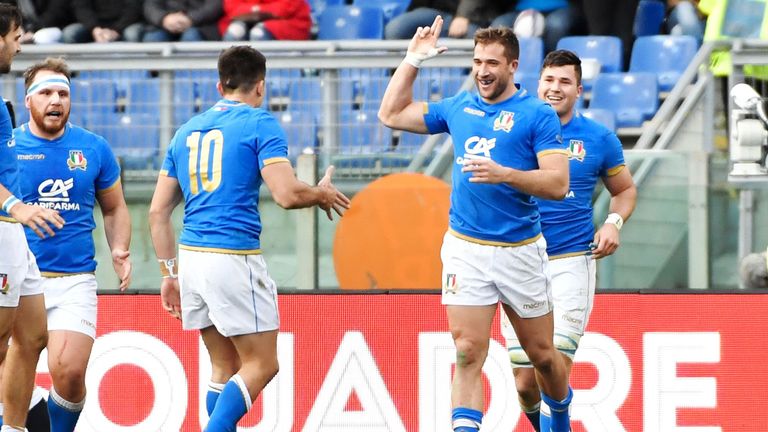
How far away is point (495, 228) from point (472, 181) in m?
0.64

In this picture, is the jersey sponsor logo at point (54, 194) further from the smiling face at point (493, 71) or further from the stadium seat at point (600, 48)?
the stadium seat at point (600, 48)

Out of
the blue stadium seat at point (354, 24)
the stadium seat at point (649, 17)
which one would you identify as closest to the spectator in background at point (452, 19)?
the blue stadium seat at point (354, 24)

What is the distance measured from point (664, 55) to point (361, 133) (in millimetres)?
2707

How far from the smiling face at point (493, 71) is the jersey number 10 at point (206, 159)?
134cm

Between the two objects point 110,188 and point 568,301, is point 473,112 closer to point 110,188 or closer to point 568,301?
point 568,301

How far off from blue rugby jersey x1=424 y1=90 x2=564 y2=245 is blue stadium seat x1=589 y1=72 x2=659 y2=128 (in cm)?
409

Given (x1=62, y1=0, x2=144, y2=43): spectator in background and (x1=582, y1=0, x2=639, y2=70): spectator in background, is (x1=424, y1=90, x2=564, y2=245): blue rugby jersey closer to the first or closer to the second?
(x1=582, y1=0, x2=639, y2=70): spectator in background

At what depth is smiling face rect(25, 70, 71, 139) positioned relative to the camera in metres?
8.56

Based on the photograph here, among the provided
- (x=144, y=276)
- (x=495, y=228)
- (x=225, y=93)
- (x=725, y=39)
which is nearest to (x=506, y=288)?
(x=495, y=228)

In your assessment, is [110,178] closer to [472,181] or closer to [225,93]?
[225,93]

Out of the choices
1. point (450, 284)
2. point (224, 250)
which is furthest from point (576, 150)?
point (224, 250)

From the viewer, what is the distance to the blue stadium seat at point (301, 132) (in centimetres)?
1135

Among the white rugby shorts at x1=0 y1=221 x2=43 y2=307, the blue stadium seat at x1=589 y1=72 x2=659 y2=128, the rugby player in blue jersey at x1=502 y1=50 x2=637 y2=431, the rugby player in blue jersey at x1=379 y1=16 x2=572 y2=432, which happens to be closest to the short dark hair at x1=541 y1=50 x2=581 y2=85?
the rugby player in blue jersey at x1=502 y1=50 x2=637 y2=431

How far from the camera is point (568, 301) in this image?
348 inches
